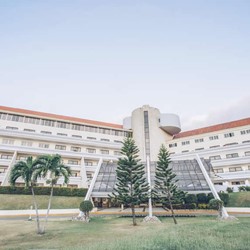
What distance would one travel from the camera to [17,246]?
1043 cm

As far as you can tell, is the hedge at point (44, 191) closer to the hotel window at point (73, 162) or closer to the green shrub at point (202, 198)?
the hotel window at point (73, 162)

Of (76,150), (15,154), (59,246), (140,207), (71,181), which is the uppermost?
(76,150)

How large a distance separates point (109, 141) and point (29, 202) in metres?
24.7

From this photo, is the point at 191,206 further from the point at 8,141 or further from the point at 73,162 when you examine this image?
the point at 8,141

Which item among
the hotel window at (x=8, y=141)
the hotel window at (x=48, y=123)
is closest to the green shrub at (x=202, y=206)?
the hotel window at (x=48, y=123)

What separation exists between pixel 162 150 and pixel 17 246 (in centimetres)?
1513

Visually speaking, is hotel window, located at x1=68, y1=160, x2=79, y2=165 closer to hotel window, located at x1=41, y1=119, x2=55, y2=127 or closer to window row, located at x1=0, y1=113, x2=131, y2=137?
window row, located at x1=0, y1=113, x2=131, y2=137

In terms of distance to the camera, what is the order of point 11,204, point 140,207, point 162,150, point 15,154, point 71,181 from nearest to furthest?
point 162,150 < point 11,204 < point 140,207 < point 15,154 < point 71,181

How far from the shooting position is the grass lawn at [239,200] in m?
24.9

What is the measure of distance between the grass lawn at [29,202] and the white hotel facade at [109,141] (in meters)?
5.43

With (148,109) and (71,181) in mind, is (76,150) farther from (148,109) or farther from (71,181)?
(148,109)

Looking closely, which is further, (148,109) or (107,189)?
(148,109)

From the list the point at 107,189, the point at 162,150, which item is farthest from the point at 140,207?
the point at 162,150

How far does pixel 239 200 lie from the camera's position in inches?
1020
